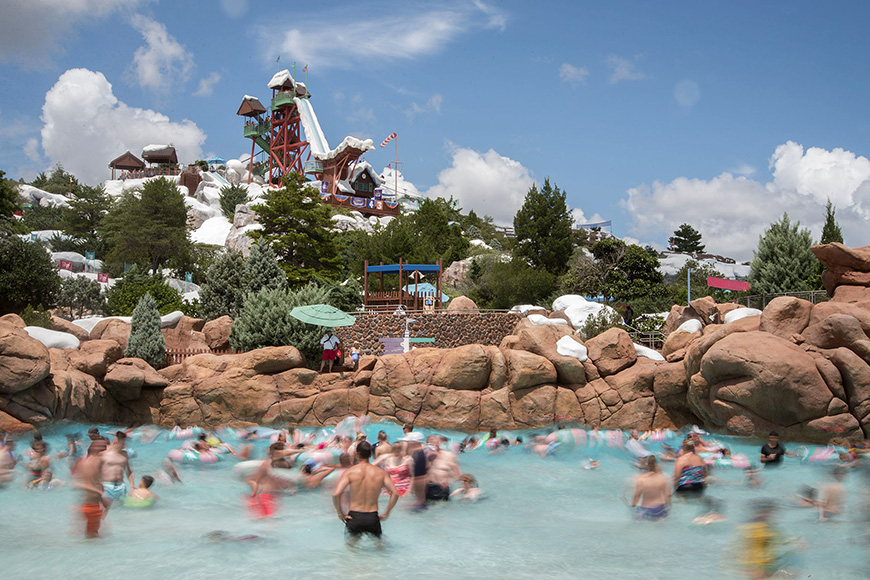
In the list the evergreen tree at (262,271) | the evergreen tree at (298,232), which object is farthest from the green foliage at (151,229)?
the evergreen tree at (262,271)

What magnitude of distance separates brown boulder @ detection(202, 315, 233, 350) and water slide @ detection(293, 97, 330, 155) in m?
41.2

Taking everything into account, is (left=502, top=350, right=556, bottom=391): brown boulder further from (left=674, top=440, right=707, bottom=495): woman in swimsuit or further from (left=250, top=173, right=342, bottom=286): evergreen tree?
(left=250, top=173, right=342, bottom=286): evergreen tree

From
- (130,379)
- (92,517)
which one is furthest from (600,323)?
(92,517)

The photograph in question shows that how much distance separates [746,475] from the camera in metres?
11.9

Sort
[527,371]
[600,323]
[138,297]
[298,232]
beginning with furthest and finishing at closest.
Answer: [298,232] → [138,297] → [600,323] → [527,371]

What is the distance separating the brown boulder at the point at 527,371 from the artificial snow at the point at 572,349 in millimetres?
495

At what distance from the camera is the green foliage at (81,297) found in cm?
2870

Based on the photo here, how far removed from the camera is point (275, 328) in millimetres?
18109

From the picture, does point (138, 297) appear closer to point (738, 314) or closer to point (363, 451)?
point (738, 314)

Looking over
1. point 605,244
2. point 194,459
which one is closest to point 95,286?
point 194,459

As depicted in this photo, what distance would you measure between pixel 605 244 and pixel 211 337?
18.9m

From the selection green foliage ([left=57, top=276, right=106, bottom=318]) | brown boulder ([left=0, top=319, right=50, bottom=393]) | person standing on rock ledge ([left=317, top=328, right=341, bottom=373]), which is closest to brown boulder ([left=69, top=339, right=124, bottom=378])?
brown boulder ([left=0, top=319, right=50, bottom=393])

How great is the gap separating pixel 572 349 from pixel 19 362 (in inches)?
472

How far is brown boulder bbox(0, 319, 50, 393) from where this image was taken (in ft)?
42.7
